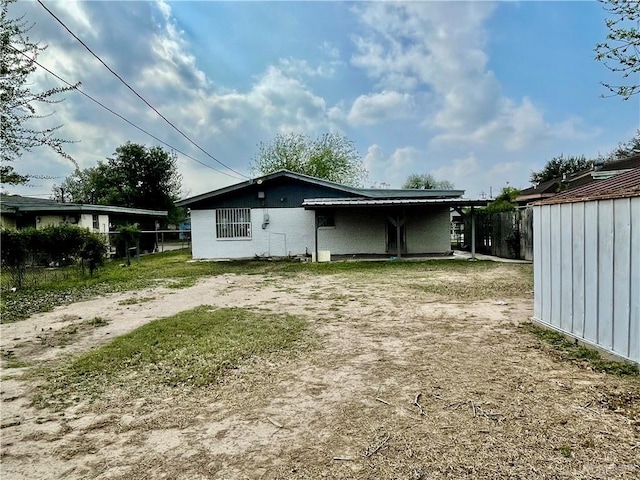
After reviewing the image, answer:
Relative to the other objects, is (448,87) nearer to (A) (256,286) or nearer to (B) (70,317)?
(A) (256,286)

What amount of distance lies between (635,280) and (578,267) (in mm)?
830

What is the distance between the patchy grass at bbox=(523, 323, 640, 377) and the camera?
11.3ft

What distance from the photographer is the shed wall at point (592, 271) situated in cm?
343

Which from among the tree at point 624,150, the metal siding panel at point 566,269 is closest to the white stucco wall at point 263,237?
the metal siding panel at point 566,269

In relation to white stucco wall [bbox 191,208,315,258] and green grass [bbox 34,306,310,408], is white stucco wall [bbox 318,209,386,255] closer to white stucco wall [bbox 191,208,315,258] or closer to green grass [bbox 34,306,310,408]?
white stucco wall [bbox 191,208,315,258]

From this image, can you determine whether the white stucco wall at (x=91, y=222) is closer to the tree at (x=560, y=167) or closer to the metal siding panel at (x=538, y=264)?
the metal siding panel at (x=538, y=264)

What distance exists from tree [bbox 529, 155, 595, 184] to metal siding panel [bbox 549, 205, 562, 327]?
→ 36.4 metres

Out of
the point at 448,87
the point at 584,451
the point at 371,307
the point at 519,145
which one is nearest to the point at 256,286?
the point at 371,307

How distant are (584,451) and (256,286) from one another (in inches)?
317

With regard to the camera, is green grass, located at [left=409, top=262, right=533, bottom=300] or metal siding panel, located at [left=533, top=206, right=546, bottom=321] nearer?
metal siding panel, located at [left=533, top=206, right=546, bottom=321]

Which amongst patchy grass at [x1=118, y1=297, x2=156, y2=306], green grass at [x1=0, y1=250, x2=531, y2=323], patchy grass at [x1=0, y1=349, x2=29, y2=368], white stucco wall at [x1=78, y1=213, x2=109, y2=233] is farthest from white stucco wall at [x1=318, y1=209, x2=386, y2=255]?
patchy grass at [x1=0, y1=349, x2=29, y2=368]

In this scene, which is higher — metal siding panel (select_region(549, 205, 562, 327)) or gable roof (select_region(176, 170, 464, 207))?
gable roof (select_region(176, 170, 464, 207))

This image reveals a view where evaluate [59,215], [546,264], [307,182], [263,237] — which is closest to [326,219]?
[307,182]

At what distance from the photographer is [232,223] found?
54.8 ft
